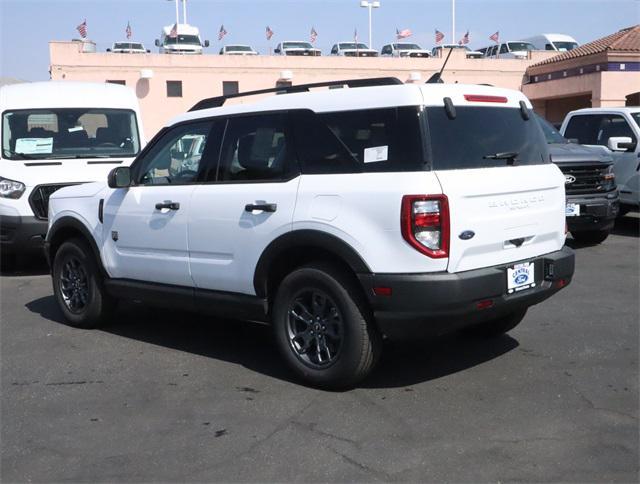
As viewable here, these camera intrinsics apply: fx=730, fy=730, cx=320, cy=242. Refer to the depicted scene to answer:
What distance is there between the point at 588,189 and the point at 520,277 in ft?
18.9

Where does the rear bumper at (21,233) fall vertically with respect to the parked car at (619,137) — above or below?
below

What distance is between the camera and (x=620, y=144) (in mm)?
11109

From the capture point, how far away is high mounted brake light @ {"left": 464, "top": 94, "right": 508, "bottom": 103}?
4773mm

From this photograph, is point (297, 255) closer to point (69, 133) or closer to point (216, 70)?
point (69, 133)

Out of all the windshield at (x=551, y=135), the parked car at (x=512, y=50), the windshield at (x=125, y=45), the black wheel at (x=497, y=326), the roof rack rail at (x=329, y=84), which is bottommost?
the black wheel at (x=497, y=326)

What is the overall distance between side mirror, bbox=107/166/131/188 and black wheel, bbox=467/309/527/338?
3052 mm

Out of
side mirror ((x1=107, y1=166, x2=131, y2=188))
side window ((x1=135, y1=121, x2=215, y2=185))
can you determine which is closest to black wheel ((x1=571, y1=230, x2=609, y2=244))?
side window ((x1=135, y1=121, x2=215, y2=185))

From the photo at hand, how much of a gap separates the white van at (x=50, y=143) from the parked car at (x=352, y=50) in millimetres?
31528

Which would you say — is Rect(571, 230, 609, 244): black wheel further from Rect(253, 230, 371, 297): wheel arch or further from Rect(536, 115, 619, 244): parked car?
Rect(253, 230, 371, 297): wheel arch

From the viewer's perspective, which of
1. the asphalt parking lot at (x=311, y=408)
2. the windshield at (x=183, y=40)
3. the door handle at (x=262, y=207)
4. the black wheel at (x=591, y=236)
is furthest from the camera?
the windshield at (x=183, y=40)

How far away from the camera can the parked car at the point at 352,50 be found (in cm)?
4050

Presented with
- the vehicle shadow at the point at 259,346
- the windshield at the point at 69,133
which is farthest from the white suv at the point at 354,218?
the windshield at the point at 69,133

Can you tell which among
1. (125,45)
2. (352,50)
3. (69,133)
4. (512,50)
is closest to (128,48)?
(125,45)

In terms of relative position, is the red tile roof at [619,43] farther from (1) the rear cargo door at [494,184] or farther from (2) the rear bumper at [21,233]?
(1) the rear cargo door at [494,184]
